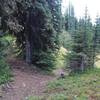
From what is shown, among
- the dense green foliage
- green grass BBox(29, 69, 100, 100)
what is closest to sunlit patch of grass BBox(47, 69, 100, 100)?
green grass BBox(29, 69, 100, 100)

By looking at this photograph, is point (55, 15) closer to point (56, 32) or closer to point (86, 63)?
point (56, 32)

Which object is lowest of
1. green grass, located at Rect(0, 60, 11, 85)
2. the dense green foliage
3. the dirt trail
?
the dirt trail

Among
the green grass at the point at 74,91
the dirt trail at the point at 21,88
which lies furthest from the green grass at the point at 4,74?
the green grass at the point at 74,91

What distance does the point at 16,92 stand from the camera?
1166 cm

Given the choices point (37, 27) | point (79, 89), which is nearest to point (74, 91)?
point (79, 89)

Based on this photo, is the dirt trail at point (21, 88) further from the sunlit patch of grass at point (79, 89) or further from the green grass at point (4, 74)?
the sunlit patch of grass at point (79, 89)

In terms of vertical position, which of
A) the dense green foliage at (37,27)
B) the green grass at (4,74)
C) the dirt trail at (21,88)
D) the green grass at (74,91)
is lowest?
the dirt trail at (21,88)

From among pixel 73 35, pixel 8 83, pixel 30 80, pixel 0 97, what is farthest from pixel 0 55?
pixel 0 97

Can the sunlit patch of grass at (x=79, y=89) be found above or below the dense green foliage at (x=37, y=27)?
below

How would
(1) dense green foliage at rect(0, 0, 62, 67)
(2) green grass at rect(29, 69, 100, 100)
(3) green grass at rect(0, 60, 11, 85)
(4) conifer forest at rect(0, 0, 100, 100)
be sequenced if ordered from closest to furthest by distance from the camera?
1. (2) green grass at rect(29, 69, 100, 100)
2. (3) green grass at rect(0, 60, 11, 85)
3. (4) conifer forest at rect(0, 0, 100, 100)
4. (1) dense green foliage at rect(0, 0, 62, 67)

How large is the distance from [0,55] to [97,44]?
7.47m

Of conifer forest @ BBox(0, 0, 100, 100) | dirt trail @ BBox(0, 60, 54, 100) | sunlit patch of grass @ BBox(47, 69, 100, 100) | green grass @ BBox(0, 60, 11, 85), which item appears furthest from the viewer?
conifer forest @ BBox(0, 0, 100, 100)

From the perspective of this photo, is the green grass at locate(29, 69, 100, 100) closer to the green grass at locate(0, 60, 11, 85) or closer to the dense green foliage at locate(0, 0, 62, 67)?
the green grass at locate(0, 60, 11, 85)

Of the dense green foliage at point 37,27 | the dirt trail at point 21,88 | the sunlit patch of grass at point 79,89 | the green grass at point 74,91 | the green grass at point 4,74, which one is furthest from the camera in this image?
the dense green foliage at point 37,27
